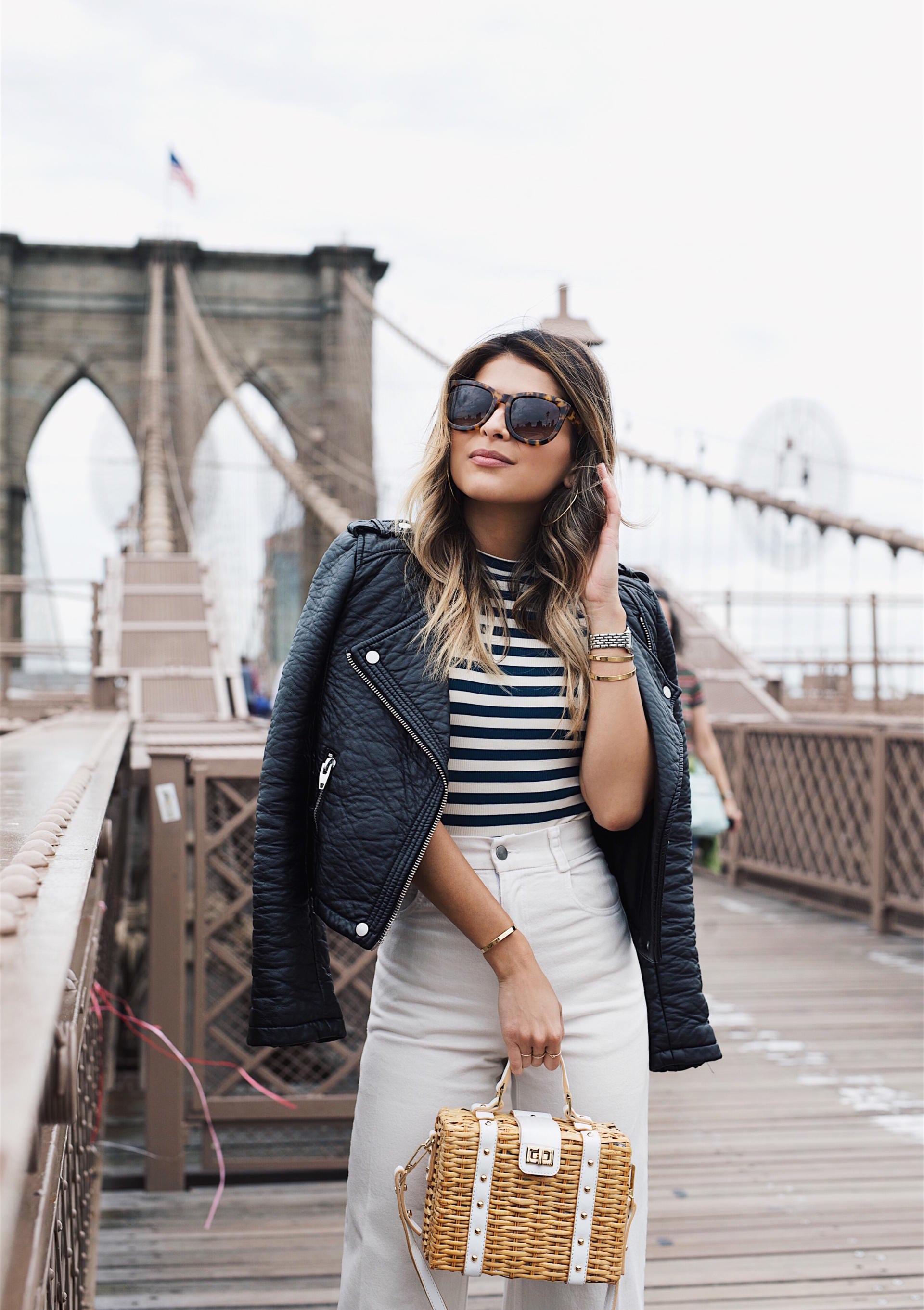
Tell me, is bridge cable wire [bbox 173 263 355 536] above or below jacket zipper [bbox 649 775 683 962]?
above

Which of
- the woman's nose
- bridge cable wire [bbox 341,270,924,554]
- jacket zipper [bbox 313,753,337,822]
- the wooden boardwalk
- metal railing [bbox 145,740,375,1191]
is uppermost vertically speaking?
bridge cable wire [bbox 341,270,924,554]

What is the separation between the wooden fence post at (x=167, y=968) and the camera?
2525mm

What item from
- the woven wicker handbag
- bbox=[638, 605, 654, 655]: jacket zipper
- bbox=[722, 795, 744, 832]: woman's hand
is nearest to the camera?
the woven wicker handbag

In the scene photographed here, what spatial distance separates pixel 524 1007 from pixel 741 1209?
5.48ft

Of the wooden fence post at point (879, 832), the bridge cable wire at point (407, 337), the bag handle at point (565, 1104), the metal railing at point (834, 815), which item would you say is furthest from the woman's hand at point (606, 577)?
the bridge cable wire at point (407, 337)

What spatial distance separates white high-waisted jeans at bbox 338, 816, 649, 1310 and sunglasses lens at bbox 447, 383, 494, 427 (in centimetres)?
41

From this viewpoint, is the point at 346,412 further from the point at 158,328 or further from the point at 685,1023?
the point at 685,1023

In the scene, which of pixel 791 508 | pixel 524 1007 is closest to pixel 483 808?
pixel 524 1007

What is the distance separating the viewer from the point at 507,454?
1.21 m

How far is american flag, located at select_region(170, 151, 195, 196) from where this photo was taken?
82.8 feet

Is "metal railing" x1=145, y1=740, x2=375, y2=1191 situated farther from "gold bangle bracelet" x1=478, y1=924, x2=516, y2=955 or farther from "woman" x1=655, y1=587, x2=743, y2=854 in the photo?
"gold bangle bracelet" x1=478, y1=924, x2=516, y2=955

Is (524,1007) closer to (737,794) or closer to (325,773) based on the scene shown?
(325,773)

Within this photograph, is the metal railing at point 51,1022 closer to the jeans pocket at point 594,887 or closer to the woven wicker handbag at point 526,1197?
the woven wicker handbag at point 526,1197

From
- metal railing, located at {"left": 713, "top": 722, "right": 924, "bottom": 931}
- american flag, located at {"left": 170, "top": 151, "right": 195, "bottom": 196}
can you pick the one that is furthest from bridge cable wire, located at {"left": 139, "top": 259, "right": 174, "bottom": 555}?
metal railing, located at {"left": 713, "top": 722, "right": 924, "bottom": 931}
